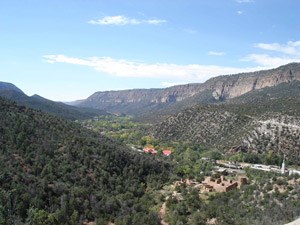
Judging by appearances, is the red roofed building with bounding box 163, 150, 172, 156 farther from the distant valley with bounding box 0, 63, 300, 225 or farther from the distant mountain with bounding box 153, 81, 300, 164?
the distant mountain with bounding box 153, 81, 300, 164

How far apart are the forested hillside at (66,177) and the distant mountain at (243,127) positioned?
27.4 meters

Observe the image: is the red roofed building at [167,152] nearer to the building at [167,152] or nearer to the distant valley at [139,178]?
the building at [167,152]

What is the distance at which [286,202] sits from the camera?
43.1 metres

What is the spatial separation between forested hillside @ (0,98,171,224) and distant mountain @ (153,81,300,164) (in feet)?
89.9

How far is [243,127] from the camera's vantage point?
95.4 m

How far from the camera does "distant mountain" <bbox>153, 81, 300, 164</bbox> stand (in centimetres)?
8662

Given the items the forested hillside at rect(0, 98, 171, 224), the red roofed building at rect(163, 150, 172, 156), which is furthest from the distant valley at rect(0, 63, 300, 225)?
the red roofed building at rect(163, 150, 172, 156)

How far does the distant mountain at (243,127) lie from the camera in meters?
86.6

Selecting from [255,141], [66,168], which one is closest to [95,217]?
[66,168]

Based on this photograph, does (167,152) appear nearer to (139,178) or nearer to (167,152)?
(167,152)

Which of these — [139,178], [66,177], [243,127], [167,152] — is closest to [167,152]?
[167,152]

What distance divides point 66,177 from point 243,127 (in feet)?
179

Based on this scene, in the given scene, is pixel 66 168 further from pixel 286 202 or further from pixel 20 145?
pixel 286 202

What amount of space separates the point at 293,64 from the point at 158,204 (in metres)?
165
